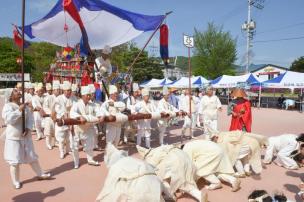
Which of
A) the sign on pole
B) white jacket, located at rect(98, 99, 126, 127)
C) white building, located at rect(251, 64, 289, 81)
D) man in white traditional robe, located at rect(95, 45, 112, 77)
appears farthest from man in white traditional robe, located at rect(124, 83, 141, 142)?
white building, located at rect(251, 64, 289, 81)

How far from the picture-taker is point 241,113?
7188 millimetres

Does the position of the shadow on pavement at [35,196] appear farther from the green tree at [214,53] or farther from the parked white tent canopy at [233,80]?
the green tree at [214,53]

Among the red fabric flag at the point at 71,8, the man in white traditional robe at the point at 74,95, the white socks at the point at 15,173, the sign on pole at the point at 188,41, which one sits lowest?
the white socks at the point at 15,173

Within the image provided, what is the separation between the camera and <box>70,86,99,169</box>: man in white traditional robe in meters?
6.56

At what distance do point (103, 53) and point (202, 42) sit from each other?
100ft

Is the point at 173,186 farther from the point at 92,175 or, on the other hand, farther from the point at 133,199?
the point at 92,175

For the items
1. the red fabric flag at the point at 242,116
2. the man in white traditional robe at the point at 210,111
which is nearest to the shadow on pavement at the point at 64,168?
the red fabric flag at the point at 242,116

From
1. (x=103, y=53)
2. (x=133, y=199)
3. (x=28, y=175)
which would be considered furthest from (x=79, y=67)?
(x=133, y=199)

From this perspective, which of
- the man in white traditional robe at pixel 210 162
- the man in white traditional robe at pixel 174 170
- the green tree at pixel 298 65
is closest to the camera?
the man in white traditional robe at pixel 174 170

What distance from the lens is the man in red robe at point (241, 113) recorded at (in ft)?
23.6

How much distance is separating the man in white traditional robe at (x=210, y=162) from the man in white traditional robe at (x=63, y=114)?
3644 mm

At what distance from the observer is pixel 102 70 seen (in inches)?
379

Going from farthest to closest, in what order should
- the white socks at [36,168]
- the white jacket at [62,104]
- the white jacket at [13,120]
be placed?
1. the white jacket at [62,104]
2. the white socks at [36,168]
3. the white jacket at [13,120]

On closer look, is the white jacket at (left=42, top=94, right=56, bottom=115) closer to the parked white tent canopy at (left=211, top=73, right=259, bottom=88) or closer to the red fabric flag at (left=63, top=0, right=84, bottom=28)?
the red fabric flag at (left=63, top=0, right=84, bottom=28)
